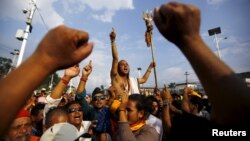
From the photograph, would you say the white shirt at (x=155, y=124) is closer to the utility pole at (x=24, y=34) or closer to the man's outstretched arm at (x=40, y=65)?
the man's outstretched arm at (x=40, y=65)

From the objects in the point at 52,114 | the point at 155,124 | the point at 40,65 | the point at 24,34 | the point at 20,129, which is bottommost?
the point at 155,124

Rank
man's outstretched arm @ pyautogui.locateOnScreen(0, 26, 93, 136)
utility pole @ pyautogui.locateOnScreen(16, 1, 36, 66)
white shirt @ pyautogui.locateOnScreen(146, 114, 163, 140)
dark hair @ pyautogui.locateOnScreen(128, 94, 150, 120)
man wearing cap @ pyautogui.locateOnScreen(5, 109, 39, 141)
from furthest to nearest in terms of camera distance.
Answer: utility pole @ pyautogui.locateOnScreen(16, 1, 36, 66) → white shirt @ pyautogui.locateOnScreen(146, 114, 163, 140) → dark hair @ pyautogui.locateOnScreen(128, 94, 150, 120) → man wearing cap @ pyautogui.locateOnScreen(5, 109, 39, 141) → man's outstretched arm @ pyautogui.locateOnScreen(0, 26, 93, 136)

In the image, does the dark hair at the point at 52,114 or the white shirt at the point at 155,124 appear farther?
the white shirt at the point at 155,124

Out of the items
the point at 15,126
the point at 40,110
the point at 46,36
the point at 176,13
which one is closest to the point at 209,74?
the point at 176,13

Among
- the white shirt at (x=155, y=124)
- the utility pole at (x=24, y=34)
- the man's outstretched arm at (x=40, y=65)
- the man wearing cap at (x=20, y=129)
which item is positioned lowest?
the white shirt at (x=155, y=124)

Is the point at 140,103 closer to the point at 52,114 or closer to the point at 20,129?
the point at 52,114

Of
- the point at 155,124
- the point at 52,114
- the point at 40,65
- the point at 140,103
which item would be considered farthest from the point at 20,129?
the point at 155,124

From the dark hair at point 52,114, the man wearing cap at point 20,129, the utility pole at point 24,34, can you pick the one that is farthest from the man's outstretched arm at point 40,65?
the utility pole at point 24,34

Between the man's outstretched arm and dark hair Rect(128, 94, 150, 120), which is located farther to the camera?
dark hair Rect(128, 94, 150, 120)

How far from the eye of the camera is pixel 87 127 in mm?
4508

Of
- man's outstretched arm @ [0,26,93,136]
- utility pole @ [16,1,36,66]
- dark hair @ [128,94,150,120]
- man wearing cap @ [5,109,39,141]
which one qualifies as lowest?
man wearing cap @ [5,109,39,141]

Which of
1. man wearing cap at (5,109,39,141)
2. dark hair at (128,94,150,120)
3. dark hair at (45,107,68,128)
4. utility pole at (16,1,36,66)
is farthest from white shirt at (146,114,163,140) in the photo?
utility pole at (16,1,36,66)

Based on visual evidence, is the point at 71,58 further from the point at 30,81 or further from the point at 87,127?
the point at 87,127

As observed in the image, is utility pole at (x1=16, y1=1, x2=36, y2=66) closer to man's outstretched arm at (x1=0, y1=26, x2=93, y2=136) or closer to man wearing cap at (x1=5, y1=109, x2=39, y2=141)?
man wearing cap at (x1=5, y1=109, x2=39, y2=141)
